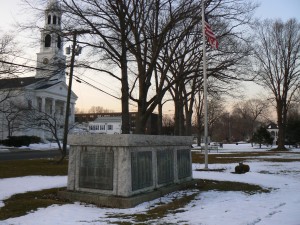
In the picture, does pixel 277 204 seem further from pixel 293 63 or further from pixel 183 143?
pixel 293 63

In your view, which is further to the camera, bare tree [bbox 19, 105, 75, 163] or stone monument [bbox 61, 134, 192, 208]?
bare tree [bbox 19, 105, 75, 163]

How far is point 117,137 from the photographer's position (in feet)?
30.4

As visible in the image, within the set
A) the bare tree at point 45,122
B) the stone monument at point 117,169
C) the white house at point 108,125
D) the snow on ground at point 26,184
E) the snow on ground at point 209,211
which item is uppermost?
the white house at point 108,125

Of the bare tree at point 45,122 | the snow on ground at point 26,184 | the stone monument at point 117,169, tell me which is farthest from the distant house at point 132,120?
the stone monument at point 117,169

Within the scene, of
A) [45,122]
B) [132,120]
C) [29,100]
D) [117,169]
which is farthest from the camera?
[132,120]

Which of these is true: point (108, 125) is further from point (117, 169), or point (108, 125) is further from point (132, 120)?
point (117, 169)

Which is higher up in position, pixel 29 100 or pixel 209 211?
pixel 29 100

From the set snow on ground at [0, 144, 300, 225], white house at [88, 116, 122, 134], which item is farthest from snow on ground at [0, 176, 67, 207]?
white house at [88, 116, 122, 134]

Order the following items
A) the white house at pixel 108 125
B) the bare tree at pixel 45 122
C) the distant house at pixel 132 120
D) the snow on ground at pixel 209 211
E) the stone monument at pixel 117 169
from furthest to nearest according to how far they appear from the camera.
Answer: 1. the white house at pixel 108 125
2. the distant house at pixel 132 120
3. the bare tree at pixel 45 122
4. the stone monument at pixel 117 169
5. the snow on ground at pixel 209 211

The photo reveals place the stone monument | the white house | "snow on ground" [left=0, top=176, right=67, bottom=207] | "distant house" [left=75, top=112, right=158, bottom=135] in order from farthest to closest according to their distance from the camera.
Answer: the white house < "distant house" [left=75, top=112, right=158, bottom=135] < "snow on ground" [left=0, top=176, right=67, bottom=207] < the stone monument

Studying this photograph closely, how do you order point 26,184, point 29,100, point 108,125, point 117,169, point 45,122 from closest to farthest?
point 117,169 → point 26,184 → point 45,122 → point 29,100 → point 108,125

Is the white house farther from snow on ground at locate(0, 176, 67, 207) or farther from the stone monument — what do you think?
the stone monument

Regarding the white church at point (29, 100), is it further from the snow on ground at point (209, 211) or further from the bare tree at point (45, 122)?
the snow on ground at point (209, 211)

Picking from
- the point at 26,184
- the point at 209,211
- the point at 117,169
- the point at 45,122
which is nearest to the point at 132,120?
the point at 45,122
